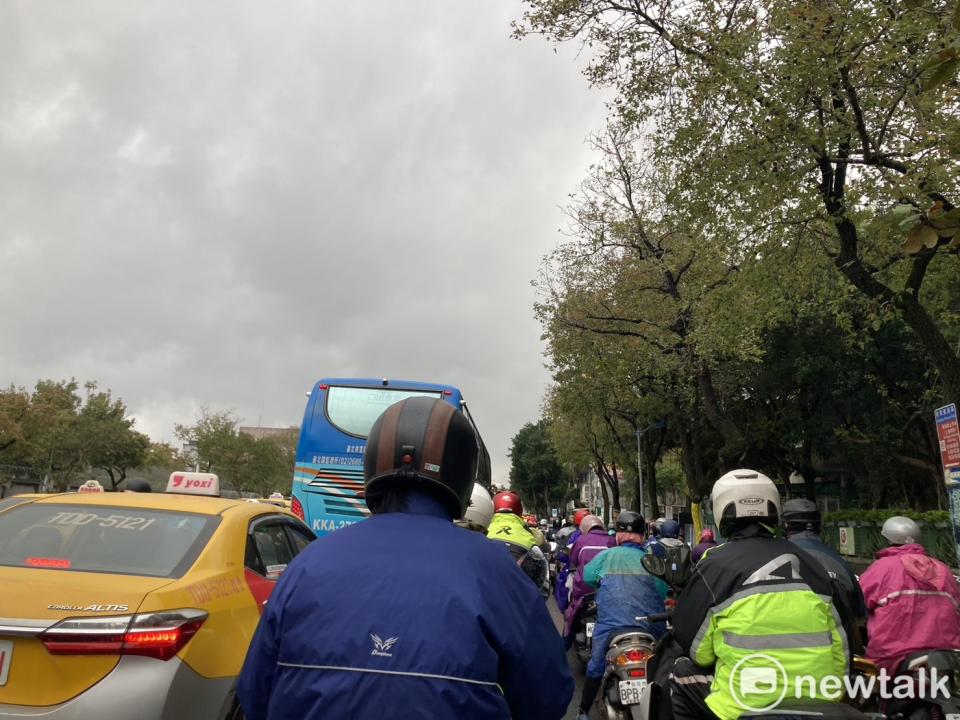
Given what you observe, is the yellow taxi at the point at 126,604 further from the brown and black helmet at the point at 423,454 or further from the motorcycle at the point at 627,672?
the motorcycle at the point at 627,672

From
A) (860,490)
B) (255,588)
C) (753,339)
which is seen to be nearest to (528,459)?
(860,490)

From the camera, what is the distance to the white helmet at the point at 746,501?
146 inches

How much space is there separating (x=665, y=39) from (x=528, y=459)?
86.9m

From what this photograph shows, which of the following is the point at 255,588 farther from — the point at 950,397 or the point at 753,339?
the point at 753,339

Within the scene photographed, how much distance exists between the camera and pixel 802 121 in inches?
480

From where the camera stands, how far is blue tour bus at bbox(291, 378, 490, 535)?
1267 cm

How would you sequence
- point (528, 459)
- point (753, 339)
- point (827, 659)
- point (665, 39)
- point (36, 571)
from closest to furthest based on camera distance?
point (827, 659), point (36, 571), point (665, 39), point (753, 339), point (528, 459)

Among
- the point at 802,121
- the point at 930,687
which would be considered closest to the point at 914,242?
the point at 930,687

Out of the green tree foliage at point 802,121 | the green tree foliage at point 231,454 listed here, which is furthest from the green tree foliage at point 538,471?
the green tree foliage at point 802,121

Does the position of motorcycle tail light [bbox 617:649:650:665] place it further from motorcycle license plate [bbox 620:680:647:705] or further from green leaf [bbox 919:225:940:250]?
green leaf [bbox 919:225:940:250]

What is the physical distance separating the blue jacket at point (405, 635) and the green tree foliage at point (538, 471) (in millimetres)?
94392

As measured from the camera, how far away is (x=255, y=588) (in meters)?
4.85

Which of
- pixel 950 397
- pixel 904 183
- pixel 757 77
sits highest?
pixel 757 77

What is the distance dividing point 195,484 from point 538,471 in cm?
9323
